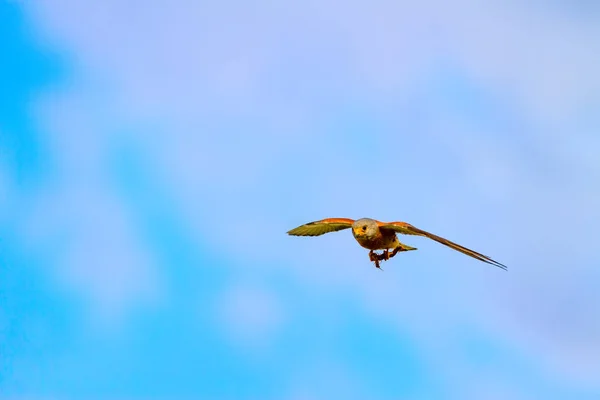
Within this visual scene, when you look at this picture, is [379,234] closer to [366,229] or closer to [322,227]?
[366,229]

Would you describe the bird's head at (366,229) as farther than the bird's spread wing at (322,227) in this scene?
No

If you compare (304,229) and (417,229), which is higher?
(304,229)

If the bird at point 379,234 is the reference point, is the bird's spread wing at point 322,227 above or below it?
above

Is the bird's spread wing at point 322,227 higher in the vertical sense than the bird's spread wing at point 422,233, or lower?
higher

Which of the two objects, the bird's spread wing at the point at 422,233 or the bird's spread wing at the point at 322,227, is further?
Answer: the bird's spread wing at the point at 322,227

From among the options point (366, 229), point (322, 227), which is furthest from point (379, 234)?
point (322, 227)

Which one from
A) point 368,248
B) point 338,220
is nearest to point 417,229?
point 368,248

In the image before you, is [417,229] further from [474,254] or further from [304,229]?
[304,229]
